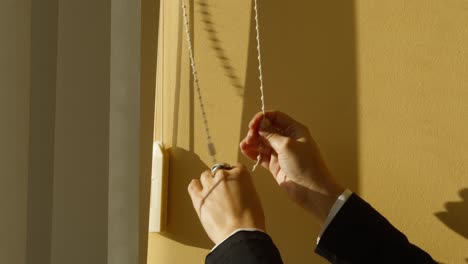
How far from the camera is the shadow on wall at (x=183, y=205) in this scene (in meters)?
1.00

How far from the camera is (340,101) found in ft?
3.04

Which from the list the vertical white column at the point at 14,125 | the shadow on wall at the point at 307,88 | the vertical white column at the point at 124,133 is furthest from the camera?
the shadow on wall at the point at 307,88

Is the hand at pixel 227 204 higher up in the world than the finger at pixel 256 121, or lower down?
lower down

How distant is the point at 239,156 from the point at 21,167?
0.53 metres

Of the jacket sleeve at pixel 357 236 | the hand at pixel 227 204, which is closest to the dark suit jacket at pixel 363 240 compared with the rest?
the jacket sleeve at pixel 357 236

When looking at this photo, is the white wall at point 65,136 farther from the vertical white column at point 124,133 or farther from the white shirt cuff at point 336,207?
the white shirt cuff at point 336,207

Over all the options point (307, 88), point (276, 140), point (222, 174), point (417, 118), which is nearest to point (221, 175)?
point (222, 174)

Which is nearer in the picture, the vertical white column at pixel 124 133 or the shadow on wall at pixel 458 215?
the vertical white column at pixel 124 133

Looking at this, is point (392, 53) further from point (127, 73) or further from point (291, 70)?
point (127, 73)

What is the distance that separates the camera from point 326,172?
875mm

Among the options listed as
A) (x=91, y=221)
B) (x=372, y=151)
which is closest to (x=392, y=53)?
(x=372, y=151)

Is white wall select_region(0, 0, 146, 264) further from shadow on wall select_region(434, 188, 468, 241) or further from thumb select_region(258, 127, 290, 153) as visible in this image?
shadow on wall select_region(434, 188, 468, 241)

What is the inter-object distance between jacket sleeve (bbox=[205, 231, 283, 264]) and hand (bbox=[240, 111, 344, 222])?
157 mm

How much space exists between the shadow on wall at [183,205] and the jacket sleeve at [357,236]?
25 centimetres
